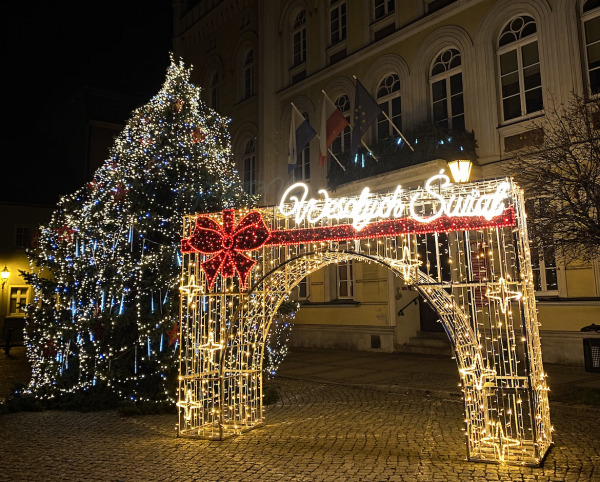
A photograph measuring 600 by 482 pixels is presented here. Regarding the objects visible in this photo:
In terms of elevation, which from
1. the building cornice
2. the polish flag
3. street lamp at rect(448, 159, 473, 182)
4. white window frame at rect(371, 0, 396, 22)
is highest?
white window frame at rect(371, 0, 396, 22)

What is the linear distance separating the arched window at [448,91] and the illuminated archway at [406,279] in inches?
332

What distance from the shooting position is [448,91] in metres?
15.2

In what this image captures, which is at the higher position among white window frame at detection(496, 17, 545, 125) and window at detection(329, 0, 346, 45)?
window at detection(329, 0, 346, 45)

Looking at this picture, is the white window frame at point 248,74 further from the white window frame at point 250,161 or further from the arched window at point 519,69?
the arched window at point 519,69

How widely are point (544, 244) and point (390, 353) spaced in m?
7.11

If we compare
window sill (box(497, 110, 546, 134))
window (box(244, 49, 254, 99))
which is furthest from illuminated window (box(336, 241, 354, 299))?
window (box(244, 49, 254, 99))

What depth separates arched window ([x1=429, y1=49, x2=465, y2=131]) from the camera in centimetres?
1488

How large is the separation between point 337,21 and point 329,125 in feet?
20.6

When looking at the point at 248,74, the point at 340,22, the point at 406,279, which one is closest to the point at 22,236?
the point at 248,74

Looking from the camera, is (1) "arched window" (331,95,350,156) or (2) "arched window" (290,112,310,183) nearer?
(1) "arched window" (331,95,350,156)

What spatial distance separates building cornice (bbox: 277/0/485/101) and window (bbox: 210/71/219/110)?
4.77 meters

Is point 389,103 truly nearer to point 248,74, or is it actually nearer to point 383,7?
point 383,7

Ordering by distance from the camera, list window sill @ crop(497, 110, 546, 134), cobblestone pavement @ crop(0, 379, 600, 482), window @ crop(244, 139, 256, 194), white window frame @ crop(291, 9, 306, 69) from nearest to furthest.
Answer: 1. cobblestone pavement @ crop(0, 379, 600, 482)
2. window sill @ crop(497, 110, 546, 134)
3. white window frame @ crop(291, 9, 306, 69)
4. window @ crop(244, 139, 256, 194)

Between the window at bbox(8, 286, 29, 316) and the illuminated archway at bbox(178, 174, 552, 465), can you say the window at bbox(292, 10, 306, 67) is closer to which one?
the illuminated archway at bbox(178, 174, 552, 465)
